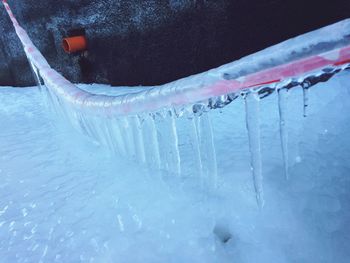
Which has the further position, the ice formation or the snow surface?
the snow surface

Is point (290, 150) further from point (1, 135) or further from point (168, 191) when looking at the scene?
point (1, 135)

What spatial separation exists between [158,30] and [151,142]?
2.66 m

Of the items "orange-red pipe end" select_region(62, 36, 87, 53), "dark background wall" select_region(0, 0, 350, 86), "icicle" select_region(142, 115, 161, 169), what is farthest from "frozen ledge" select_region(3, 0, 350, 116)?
"orange-red pipe end" select_region(62, 36, 87, 53)

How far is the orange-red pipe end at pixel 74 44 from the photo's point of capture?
4.28 meters

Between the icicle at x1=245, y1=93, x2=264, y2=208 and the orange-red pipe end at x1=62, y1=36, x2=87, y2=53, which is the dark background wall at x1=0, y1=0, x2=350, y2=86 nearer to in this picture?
the orange-red pipe end at x1=62, y1=36, x2=87, y2=53

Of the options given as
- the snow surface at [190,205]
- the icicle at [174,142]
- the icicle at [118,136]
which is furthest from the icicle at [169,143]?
the icicle at [118,136]

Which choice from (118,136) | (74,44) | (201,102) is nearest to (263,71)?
(201,102)

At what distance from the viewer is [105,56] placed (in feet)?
14.8

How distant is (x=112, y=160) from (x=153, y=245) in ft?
3.16

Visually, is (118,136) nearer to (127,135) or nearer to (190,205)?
(127,135)

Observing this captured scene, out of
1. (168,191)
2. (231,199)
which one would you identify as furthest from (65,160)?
(231,199)

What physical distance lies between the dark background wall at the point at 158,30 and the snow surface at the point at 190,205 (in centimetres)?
122

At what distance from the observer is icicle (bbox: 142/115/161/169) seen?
159 centimetres

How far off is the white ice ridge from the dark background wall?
5.62ft
